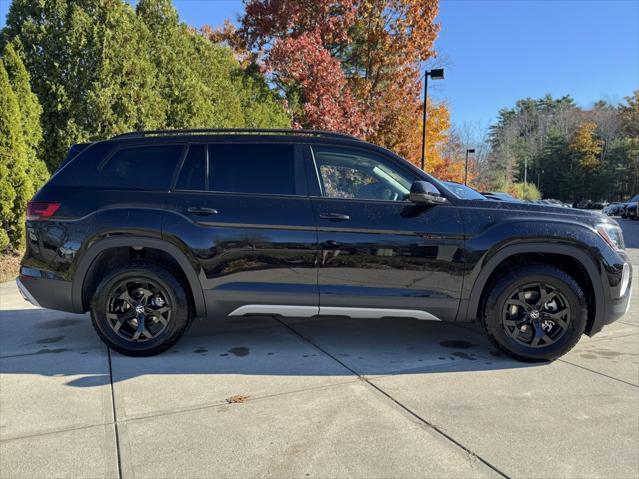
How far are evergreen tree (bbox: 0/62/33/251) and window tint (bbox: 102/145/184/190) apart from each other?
4483mm

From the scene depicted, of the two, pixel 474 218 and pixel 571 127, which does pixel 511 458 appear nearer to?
pixel 474 218

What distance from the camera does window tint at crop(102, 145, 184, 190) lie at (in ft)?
13.6

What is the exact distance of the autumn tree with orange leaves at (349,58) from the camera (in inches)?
598

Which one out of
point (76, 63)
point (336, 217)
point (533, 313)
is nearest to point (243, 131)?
point (336, 217)

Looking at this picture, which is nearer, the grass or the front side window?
the front side window

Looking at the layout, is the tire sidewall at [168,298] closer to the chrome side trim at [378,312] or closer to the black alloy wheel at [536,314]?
the chrome side trim at [378,312]

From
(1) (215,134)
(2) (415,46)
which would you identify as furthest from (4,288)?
(2) (415,46)

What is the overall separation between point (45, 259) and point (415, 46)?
1576 centimetres

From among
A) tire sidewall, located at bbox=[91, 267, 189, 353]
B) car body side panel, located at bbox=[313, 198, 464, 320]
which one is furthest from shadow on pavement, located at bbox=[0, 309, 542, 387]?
car body side panel, located at bbox=[313, 198, 464, 320]

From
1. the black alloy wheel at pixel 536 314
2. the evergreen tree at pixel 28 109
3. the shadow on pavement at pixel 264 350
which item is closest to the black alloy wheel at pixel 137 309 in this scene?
the shadow on pavement at pixel 264 350

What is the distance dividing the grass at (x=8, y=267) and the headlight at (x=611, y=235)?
8136mm

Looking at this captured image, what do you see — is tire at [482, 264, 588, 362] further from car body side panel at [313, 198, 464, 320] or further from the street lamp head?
the street lamp head

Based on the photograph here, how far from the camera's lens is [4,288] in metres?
6.94

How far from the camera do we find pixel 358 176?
4.14 meters
